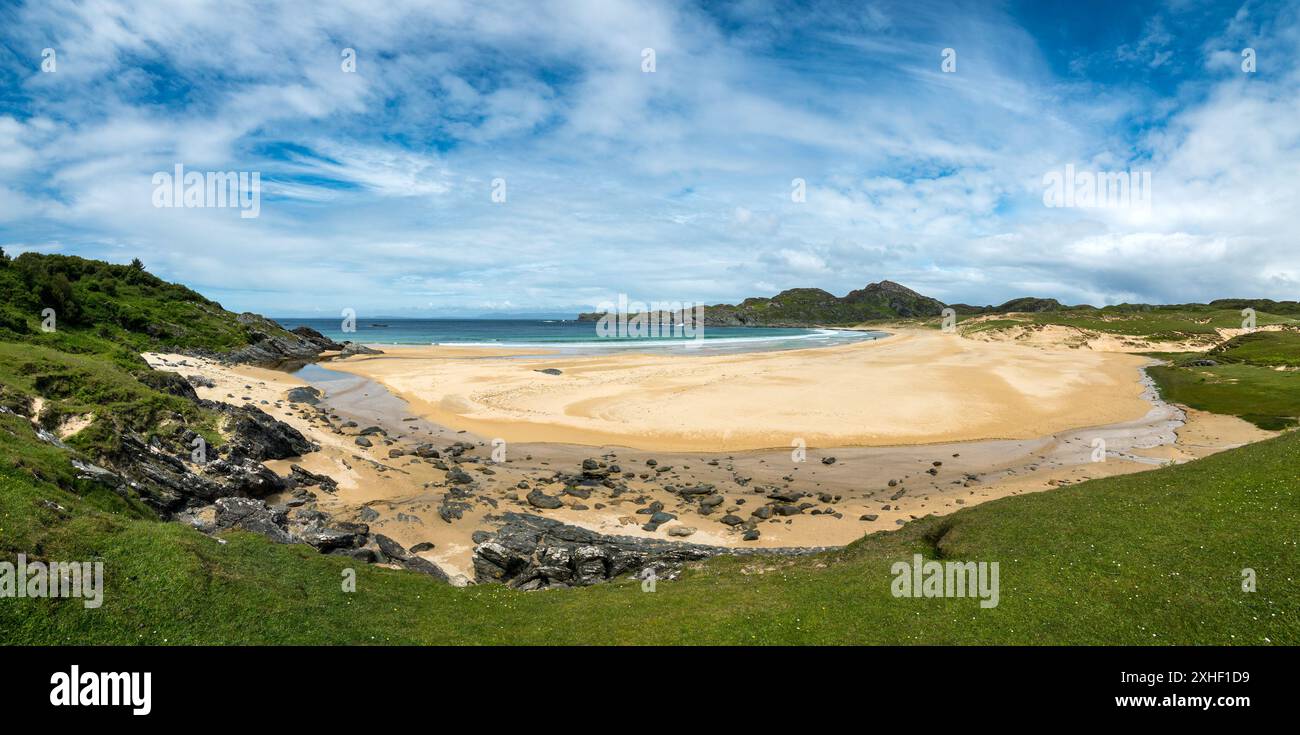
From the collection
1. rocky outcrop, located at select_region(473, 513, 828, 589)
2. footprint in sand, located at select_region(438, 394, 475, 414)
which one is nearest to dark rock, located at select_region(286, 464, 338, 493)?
rocky outcrop, located at select_region(473, 513, 828, 589)

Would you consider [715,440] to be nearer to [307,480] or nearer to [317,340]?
[307,480]

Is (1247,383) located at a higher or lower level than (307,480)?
higher

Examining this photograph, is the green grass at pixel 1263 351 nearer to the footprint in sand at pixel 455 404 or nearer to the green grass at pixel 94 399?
the footprint in sand at pixel 455 404

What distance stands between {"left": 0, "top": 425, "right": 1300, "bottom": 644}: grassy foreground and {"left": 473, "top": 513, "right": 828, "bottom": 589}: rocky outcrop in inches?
86.6

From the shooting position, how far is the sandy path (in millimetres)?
40969

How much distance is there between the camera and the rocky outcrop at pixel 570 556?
1842 cm

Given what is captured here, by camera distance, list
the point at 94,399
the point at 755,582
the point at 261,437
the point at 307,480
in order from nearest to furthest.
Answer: the point at 755,582
the point at 94,399
the point at 307,480
the point at 261,437

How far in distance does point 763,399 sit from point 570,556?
36709 mm

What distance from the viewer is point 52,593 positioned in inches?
373

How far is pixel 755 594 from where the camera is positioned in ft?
48.3

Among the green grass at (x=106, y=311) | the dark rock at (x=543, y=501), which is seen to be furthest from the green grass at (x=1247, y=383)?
the green grass at (x=106, y=311)

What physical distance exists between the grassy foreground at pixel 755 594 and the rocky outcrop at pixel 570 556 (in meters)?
2.20

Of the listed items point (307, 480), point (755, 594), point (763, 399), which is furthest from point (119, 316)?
point (755, 594)
